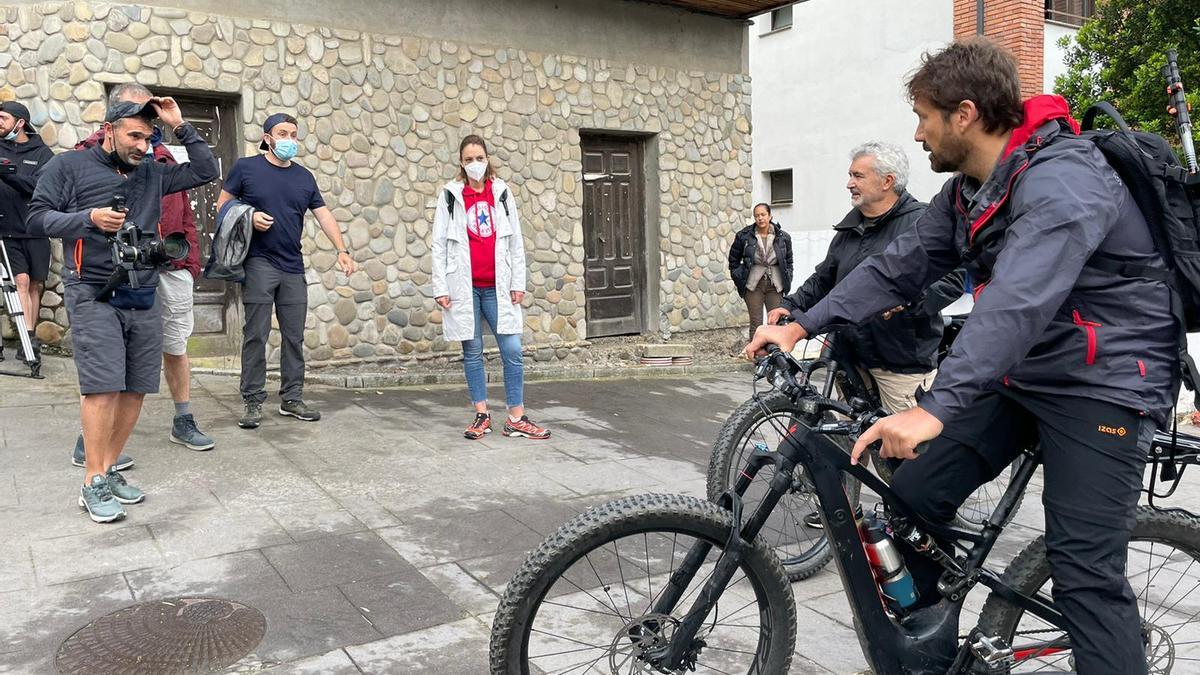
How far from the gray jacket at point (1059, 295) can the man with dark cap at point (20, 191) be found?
7145 millimetres

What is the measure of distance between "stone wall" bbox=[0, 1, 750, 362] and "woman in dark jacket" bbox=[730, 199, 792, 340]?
1088 millimetres

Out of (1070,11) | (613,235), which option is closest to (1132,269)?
(613,235)

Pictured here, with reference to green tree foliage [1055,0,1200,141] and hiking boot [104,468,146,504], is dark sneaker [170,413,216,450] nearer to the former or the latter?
hiking boot [104,468,146,504]

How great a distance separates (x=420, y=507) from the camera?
4.78 m

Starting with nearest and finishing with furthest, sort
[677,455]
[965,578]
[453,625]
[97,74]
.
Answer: [965,578]
[453,625]
[677,455]
[97,74]

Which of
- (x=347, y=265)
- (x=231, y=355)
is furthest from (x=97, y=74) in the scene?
(x=347, y=265)

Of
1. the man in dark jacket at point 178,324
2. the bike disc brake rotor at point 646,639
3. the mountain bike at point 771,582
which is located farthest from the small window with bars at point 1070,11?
the bike disc brake rotor at point 646,639

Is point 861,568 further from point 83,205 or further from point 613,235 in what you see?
point 613,235

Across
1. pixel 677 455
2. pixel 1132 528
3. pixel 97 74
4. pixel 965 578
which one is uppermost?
pixel 97 74

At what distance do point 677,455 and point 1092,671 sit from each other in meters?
3.93

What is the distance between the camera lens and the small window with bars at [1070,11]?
56.1ft

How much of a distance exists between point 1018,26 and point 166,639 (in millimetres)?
16466

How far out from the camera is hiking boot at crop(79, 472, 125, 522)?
4355 millimetres

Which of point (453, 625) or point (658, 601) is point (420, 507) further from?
point (658, 601)
